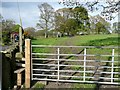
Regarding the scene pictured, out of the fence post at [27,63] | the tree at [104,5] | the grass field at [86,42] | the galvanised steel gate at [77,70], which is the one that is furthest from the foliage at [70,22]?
the fence post at [27,63]

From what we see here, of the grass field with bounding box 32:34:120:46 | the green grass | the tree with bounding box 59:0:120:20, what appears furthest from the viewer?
the grass field with bounding box 32:34:120:46

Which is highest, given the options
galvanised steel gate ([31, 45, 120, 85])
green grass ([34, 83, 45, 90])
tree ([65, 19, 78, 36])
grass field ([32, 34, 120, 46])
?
tree ([65, 19, 78, 36])

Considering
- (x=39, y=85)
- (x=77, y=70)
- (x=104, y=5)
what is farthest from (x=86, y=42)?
(x=39, y=85)

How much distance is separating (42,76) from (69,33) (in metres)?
24.4

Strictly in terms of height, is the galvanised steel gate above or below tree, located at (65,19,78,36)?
below

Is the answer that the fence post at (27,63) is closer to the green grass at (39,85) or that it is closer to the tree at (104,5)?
the green grass at (39,85)

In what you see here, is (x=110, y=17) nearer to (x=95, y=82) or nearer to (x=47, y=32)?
(x=95, y=82)

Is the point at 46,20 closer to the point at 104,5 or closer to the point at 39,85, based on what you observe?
the point at 104,5

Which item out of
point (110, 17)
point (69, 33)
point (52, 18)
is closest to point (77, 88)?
point (110, 17)

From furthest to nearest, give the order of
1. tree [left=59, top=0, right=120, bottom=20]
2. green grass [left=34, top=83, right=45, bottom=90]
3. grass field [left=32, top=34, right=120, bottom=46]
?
grass field [left=32, top=34, right=120, bottom=46] < tree [left=59, top=0, right=120, bottom=20] < green grass [left=34, top=83, right=45, bottom=90]

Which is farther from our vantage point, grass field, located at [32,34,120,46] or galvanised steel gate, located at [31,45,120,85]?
grass field, located at [32,34,120,46]

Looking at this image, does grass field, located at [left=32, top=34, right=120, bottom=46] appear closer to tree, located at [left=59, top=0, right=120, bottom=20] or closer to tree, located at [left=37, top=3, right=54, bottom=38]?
tree, located at [left=59, top=0, right=120, bottom=20]

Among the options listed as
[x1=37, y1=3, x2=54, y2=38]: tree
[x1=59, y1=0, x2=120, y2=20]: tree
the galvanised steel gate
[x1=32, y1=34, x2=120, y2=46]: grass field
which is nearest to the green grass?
the galvanised steel gate

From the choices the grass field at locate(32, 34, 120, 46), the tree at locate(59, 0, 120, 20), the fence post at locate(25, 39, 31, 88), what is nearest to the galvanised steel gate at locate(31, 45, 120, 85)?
the fence post at locate(25, 39, 31, 88)
